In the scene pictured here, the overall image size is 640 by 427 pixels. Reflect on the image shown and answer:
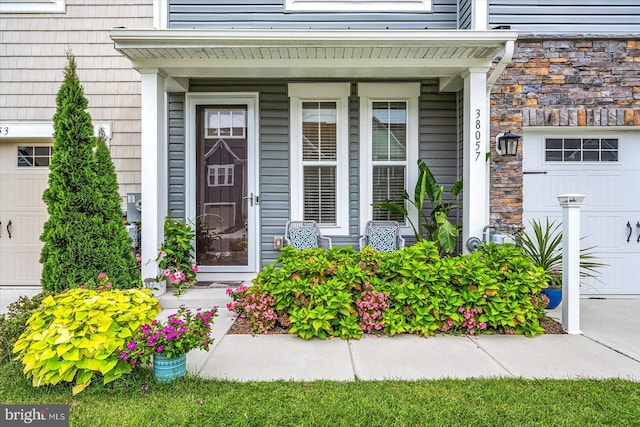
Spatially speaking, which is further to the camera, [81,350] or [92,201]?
[92,201]

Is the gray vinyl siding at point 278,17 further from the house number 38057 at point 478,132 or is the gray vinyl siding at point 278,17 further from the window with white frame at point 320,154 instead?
the house number 38057 at point 478,132

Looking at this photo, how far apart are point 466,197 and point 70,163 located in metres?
4.08

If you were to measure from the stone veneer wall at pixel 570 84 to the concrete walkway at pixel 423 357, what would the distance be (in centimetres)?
233

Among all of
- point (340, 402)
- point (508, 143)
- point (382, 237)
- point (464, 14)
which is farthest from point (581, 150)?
point (340, 402)

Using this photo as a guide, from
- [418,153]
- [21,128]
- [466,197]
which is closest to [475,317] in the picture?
[466,197]

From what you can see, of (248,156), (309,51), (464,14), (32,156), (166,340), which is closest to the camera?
(166,340)

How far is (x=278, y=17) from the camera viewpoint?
5.14 meters

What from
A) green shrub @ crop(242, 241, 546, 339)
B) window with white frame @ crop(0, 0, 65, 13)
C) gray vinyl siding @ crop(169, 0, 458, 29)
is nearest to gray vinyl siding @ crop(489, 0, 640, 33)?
gray vinyl siding @ crop(169, 0, 458, 29)

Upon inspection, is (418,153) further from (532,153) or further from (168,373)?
(168,373)

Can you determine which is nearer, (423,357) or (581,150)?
(423,357)

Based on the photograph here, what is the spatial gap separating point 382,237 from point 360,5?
3.01 meters

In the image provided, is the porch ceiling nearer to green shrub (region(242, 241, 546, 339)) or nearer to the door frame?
the door frame

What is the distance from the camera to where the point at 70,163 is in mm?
3828

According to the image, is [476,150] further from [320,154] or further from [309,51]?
[309,51]
